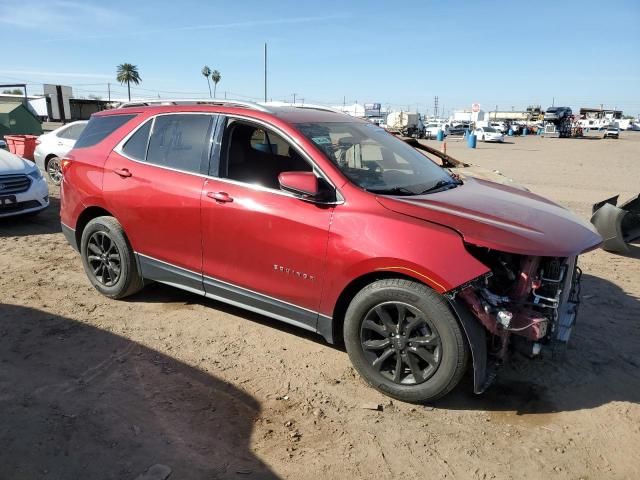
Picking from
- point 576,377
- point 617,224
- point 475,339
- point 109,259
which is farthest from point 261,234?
point 617,224

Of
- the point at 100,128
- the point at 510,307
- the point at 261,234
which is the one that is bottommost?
the point at 510,307

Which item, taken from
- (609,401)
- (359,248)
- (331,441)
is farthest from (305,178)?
(609,401)

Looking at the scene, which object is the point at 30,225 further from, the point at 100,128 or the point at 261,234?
the point at 261,234

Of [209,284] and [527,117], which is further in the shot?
[527,117]

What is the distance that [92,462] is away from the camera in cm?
262

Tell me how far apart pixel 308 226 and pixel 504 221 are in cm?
129

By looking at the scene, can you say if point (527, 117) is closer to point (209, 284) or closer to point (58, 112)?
point (58, 112)

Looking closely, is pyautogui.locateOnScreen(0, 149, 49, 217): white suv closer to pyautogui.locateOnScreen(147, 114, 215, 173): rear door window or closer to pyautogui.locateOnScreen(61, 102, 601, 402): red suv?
pyautogui.locateOnScreen(61, 102, 601, 402): red suv

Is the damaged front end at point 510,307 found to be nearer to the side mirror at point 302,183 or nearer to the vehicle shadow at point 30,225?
the side mirror at point 302,183

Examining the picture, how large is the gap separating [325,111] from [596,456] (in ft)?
11.3

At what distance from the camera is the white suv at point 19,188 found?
7.32 metres

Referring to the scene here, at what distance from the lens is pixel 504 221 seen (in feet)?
10.5

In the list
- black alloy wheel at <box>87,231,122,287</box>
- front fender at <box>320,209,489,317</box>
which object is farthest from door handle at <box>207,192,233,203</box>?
black alloy wheel at <box>87,231,122,287</box>

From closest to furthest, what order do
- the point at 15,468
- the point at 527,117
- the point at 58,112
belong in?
the point at 15,468 < the point at 58,112 < the point at 527,117
